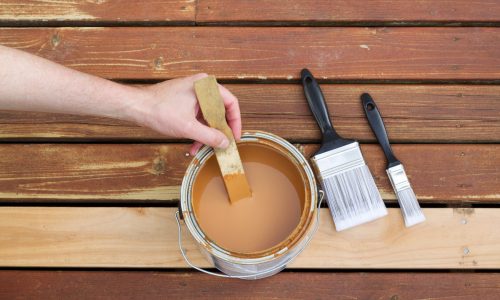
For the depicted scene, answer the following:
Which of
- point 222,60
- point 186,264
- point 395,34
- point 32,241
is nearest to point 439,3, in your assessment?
point 395,34

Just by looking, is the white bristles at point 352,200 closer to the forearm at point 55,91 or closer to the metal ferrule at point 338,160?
the metal ferrule at point 338,160

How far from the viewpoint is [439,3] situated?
1468mm

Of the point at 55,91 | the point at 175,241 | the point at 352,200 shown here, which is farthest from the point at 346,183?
the point at 55,91

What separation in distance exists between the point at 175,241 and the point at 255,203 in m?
0.31

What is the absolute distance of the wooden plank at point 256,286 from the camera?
127 cm

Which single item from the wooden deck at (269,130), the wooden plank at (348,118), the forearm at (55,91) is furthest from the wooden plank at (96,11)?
the forearm at (55,91)

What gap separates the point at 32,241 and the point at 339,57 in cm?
103

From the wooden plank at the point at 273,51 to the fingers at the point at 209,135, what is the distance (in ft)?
1.39

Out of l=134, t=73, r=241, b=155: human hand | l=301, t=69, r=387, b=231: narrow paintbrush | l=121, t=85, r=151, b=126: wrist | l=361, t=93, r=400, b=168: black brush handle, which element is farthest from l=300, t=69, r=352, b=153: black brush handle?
Result: l=121, t=85, r=151, b=126: wrist

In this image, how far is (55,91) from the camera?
3.43ft

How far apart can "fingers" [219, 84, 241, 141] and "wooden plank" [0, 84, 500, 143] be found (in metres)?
0.23

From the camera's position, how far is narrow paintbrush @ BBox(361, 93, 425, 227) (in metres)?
1.27

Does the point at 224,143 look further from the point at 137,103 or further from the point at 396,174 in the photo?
the point at 396,174

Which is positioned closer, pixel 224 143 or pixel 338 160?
pixel 224 143
